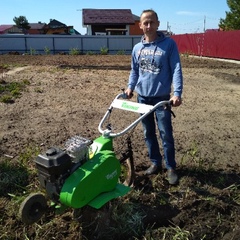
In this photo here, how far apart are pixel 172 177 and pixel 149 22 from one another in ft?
5.60

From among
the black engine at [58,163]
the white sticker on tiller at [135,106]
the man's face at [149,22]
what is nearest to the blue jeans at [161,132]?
the white sticker on tiller at [135,106]

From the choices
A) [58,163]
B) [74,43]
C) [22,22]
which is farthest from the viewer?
[22,22]

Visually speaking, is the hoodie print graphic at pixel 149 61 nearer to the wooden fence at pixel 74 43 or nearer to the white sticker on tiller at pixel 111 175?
the white sticker on tiller at pixel 111 175

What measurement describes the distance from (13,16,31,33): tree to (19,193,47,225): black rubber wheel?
73.8m

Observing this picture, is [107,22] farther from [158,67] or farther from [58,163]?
[58,163]

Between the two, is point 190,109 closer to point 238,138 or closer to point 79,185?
point 238,138

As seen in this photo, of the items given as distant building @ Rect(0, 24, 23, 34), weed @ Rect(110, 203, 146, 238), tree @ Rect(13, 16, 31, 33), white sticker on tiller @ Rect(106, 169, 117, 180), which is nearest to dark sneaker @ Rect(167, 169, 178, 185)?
weed @ Rect(110, 203, 146, 238)

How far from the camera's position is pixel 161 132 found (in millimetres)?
3576

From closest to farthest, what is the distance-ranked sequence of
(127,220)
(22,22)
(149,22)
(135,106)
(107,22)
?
(127,220), (135,106), (149,22), (107,22), (22,22)

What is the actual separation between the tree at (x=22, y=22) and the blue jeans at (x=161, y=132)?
7274cm

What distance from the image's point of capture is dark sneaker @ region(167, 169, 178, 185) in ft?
12.0

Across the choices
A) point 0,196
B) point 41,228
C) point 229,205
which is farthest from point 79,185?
point 229,205

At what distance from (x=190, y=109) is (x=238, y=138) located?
198 cm

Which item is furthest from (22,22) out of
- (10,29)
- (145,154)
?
(145,154)
